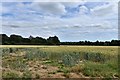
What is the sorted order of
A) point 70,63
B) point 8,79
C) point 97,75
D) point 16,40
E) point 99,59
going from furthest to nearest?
point 16,40 < point 99,59 < point 70,63 < point 97,75 < point 8,79

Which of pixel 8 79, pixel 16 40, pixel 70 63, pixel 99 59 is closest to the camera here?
pixel 8 79

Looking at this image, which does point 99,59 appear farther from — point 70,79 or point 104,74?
point 70,79

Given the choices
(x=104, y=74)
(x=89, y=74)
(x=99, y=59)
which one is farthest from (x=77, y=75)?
(x=99, y=59)

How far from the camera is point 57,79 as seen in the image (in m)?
7.53

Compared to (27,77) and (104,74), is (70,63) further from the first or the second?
(27,77)

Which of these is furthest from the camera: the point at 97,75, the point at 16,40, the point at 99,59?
the point at 16,40

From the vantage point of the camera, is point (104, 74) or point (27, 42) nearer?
point (104, 74)

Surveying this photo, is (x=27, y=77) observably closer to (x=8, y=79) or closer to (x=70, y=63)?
(x=8, y=79)

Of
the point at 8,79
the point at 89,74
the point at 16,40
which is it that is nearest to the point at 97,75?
the point at 89,74

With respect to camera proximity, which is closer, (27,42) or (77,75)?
(77,75)

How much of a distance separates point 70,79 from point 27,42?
1329 inches

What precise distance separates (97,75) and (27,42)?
33314 millimetres

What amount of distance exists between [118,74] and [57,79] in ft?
8.10

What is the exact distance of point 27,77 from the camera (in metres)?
7.36
